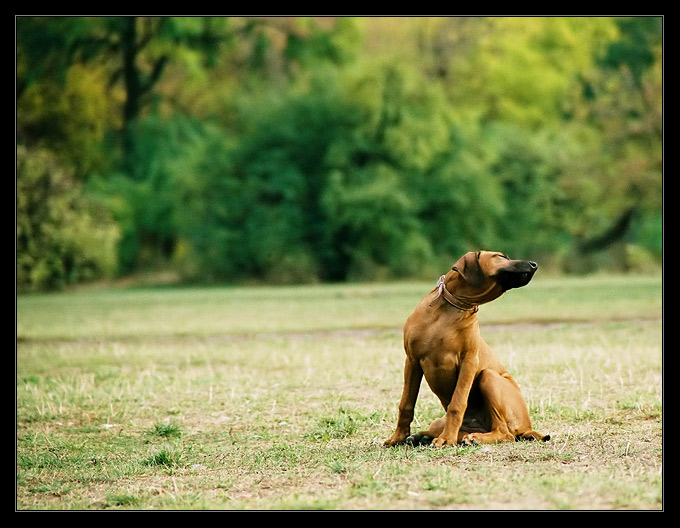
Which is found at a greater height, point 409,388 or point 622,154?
point 622,154

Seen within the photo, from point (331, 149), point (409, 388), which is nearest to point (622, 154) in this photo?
point (331, 149)

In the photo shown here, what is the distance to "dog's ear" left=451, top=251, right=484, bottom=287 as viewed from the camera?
6.50 meters

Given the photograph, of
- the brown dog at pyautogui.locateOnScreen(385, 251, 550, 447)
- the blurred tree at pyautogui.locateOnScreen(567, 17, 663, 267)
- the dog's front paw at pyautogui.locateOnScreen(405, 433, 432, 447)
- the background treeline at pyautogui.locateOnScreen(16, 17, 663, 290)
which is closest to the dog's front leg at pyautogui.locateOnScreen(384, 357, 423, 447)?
the brown dog at pyautogui.locateOnScreen(385, 251, 550, 447)

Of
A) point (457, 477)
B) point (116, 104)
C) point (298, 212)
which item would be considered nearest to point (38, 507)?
point (457, 477)

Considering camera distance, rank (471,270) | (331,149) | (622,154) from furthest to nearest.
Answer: (622,154)
(331,149)
(471,270)

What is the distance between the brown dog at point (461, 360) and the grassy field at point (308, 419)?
248 mm

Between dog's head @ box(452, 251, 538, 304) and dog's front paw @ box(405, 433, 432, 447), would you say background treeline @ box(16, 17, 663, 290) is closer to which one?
dog's front paw @ box(405, 433, 432, 447)

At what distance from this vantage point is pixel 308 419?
8.51m

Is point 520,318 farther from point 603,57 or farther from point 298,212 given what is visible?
point 603,57

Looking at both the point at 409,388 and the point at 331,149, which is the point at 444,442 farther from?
the point at 331,149

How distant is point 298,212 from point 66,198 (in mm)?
8204

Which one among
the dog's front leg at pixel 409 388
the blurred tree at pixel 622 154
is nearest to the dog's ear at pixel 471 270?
the dog's front leg at pixel 409 388

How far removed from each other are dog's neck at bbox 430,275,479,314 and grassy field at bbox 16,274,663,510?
977 millimetres

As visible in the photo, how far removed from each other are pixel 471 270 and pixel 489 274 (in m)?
0.19
